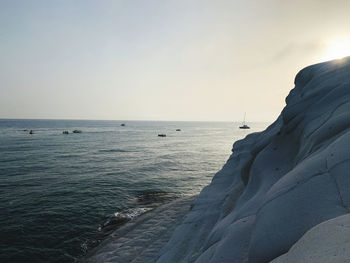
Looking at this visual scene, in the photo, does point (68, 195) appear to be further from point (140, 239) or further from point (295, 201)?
point (295, 201)

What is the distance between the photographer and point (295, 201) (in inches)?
114

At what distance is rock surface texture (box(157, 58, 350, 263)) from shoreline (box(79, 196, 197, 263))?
154 cm

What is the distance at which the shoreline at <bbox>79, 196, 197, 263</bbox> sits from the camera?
7973 mm

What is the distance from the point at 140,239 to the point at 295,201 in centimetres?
825

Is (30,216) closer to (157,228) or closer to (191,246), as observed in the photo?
(157,228)

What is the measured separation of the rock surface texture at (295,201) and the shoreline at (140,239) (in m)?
1.54

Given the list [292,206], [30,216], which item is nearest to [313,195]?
[292,206]

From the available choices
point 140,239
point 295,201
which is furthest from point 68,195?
point 295,201

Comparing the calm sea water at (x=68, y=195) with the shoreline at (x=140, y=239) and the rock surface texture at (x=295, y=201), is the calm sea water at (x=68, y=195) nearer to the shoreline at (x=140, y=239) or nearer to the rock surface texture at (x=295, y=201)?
the shoreline at (x=140, y=239)

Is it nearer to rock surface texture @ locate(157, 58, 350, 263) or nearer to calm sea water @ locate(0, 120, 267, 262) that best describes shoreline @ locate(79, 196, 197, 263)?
calm sea water @ locate(0, 120, 267, 262)

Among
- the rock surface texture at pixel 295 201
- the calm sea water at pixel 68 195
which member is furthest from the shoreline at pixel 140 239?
the rock surface texture at pixel 295 201

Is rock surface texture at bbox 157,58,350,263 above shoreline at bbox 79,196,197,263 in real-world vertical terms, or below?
above

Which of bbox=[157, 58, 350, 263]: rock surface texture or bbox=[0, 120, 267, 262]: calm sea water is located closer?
bbox=[157, 58, 350, 263]: rock surface texture

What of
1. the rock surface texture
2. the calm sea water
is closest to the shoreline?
the calm sea water
